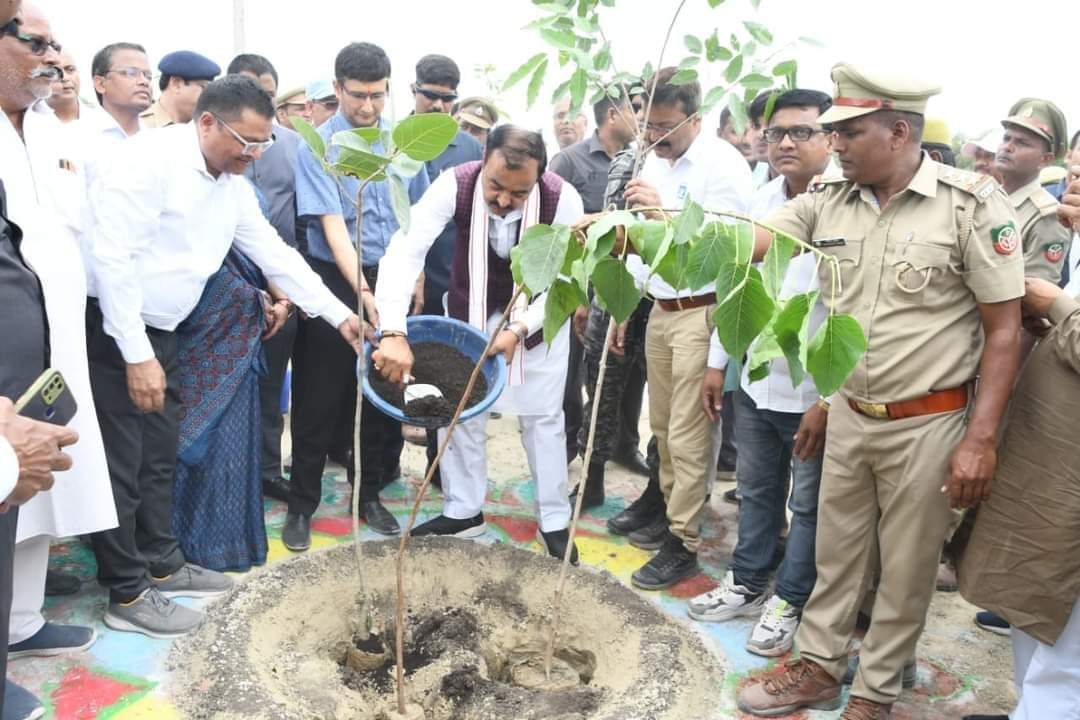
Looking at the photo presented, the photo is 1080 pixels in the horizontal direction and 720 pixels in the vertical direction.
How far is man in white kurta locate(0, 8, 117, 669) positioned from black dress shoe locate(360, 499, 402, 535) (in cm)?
121

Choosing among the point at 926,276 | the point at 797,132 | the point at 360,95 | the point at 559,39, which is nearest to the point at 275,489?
the point at 360,95

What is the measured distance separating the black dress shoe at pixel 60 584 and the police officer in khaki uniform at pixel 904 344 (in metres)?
2.35

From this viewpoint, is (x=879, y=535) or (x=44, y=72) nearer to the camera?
(x=44, y=72)

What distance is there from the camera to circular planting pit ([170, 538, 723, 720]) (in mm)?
2494

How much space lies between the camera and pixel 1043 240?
9.72ft

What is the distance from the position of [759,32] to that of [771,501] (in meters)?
1.62

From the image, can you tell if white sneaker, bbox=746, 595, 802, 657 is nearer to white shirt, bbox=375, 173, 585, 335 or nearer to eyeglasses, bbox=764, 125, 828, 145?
white shirt, bbox=375, 173, 585, 335

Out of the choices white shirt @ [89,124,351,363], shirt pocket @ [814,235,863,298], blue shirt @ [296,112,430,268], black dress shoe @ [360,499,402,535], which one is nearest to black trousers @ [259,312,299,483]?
blue shirt @ [296,112,430,268]

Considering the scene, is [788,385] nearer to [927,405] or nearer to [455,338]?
[927,405]

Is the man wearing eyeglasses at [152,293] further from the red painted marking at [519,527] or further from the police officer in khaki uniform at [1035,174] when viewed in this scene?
the police officer in khaki uniform at [1035,174]

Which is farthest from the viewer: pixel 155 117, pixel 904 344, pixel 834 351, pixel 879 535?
pixel 155 117

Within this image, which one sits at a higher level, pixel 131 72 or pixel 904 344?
pixel 131 72

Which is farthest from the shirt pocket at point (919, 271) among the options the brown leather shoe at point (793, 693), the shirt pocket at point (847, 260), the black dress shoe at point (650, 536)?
the black dress shoe at point (650, 536)

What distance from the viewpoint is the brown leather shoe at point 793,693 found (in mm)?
2623
